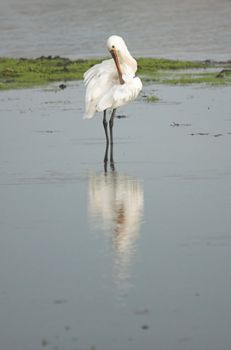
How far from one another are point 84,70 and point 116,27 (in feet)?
42.8

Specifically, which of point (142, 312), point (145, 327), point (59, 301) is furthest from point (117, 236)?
point (145, 327)

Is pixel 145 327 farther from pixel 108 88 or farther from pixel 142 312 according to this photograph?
pixel 108 88

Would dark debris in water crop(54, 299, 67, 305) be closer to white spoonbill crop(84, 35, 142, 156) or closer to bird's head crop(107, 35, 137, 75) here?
white spoonbill crop(84, 35, 142, 156)

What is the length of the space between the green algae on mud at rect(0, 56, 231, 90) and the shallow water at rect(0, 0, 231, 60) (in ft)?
8.81

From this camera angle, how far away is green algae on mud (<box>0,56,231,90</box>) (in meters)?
22.2

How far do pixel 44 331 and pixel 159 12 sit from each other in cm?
3461

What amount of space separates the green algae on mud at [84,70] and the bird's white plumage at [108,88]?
6.12 metres

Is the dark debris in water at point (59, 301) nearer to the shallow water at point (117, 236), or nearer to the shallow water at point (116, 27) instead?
the shallow water at point (117, 236)

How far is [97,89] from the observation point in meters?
14.7

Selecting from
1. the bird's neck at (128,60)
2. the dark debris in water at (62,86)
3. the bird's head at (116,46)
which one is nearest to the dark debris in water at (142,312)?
the bird's neck at (128,60)

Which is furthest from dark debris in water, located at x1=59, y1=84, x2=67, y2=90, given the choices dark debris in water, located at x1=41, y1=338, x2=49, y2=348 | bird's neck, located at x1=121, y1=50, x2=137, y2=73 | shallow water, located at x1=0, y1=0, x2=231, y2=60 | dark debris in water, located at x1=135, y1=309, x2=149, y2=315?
dark debris in water, located at x1=41, y1=338, x2=49, y2=348

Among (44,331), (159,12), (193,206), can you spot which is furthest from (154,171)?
(159,12)

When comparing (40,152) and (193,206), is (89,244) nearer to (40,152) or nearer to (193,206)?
(193,206)

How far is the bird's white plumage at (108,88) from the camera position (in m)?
14.4
